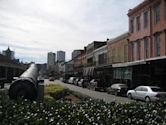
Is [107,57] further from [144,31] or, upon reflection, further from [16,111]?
[16,111]

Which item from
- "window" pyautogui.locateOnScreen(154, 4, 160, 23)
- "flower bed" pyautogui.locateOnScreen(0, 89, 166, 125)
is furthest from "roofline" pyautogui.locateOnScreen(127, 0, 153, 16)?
"flower bed" pyautogui.locateOnScreen(0, 89, 166, 125)

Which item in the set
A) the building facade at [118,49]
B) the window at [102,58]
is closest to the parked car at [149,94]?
the building facade at [118,49]

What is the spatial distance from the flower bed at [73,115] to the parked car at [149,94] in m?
19.4

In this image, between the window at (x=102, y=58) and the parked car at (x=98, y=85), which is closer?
the parked car at (x=98, y=85)

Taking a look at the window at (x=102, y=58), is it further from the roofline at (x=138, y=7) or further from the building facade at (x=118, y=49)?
the roofline at (x=138, y=7)

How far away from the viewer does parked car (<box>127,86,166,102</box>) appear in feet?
101

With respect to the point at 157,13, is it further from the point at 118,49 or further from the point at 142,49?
the point at 118,49

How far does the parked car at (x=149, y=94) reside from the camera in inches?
1216

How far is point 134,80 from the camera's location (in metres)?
44.0

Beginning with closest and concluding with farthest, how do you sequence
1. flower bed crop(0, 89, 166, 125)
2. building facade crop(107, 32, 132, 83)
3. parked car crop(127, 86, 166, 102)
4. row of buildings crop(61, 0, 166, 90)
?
flower bed crop(0, 89, 166, 125)
parked car crop(127, 86, 166, 102)
row of buildings crop(61, 0, 166, 90)
building facade crop(107, 32, 132, 83)

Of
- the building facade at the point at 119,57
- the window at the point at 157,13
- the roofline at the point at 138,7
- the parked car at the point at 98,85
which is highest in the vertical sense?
the roofline at the point at 138,7

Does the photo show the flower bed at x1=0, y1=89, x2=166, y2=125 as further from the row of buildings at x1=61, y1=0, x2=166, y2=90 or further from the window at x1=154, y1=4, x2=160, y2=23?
the window at x1=154, y1=4, x2=160, y2=23

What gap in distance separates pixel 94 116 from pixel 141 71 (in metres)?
33.2

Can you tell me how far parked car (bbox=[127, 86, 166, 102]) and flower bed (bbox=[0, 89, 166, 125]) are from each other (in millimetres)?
19372
